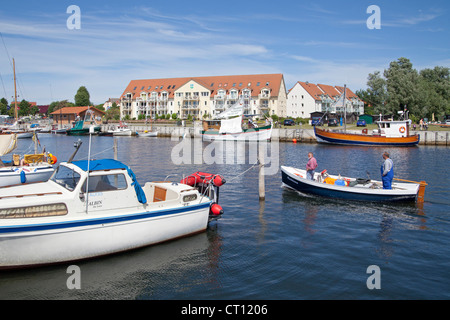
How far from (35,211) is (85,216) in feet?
4.47

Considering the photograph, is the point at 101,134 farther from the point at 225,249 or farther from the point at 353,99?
the point at 225,249

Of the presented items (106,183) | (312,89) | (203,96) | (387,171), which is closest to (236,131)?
(203,96)

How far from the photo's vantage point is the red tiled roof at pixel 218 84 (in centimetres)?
10044

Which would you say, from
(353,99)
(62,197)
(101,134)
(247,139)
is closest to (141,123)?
(101,134)

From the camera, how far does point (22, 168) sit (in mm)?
23062

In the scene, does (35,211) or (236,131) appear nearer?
(35,211)

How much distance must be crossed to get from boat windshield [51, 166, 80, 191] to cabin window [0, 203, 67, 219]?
82 centimetres

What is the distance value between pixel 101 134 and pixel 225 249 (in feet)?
277

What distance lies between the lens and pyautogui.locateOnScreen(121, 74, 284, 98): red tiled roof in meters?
100

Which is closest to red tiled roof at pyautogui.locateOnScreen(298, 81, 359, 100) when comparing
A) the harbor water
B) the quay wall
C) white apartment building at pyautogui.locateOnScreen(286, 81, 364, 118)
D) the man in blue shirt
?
white apartment building at pyautogui.locateOnScreen(286, 81, 364, 118)

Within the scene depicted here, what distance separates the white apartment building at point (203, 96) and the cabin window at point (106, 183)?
3226 inches

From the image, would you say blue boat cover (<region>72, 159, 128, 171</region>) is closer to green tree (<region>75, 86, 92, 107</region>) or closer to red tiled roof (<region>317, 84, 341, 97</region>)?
red tiled roof (<region>317, 84, 341, 97</region>)

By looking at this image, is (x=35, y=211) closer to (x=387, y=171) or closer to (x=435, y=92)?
(x=387, y=171)
